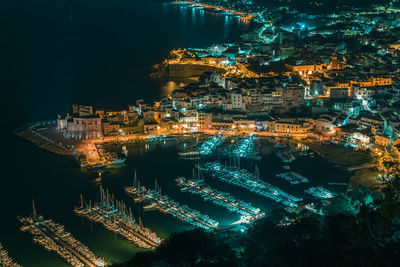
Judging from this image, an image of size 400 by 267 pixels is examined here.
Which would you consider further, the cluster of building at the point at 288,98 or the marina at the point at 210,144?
the cluster of building at the point at 288,98

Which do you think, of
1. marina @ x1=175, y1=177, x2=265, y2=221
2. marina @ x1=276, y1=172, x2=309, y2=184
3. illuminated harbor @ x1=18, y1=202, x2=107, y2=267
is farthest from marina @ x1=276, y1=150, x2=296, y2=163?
illuminated harbor @ x1=18, y1=202, x2=107, y2=267

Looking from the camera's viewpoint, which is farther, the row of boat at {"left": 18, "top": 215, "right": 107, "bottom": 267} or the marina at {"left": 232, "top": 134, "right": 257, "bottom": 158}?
the marina at {"left": 232, "top": 134, "right": 257, "bottom": 158}

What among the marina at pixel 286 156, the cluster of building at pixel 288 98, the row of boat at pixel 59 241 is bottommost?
the row of boat at pixel 59 241

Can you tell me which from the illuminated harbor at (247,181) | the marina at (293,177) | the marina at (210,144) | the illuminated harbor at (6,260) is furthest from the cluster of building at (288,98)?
the illuminated harbor at (6,260)

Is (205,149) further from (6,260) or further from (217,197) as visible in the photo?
(6,260)

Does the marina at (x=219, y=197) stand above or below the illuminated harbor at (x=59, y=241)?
above

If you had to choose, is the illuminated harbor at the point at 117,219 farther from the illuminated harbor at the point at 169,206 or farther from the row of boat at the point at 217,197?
the row of boat at the point at 217,197

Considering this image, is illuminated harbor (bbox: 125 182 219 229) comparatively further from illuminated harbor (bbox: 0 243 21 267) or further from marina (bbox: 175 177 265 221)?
illuminated harbor (bbox: 0 243 21 267)

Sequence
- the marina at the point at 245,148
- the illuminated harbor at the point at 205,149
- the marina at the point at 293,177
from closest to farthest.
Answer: the marina at the point at 293,177 < the marina at the point at 245,148 < the illuminated harbor at the point at 205,149
